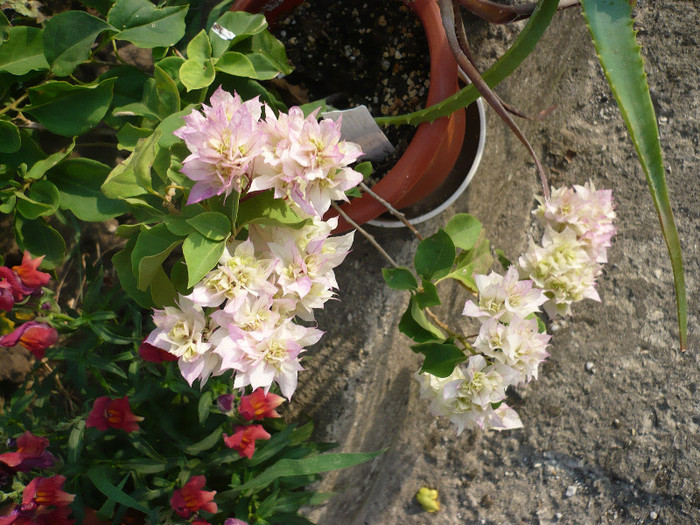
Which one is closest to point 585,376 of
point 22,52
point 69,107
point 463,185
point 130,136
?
Result: point 463,185

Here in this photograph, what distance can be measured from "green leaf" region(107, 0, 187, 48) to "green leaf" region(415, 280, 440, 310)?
1.83ft

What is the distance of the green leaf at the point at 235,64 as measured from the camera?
829 mm

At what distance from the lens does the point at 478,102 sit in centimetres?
112

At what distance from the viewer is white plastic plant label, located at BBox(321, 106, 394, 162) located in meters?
0.86

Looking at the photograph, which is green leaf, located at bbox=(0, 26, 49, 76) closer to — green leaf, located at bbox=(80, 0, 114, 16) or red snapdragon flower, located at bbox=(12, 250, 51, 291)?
green leaf, located at bbox=(80, 0, 114, 16)

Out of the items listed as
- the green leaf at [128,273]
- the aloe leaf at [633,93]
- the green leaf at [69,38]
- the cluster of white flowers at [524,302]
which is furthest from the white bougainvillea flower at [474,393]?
the green leaf at [69,38]

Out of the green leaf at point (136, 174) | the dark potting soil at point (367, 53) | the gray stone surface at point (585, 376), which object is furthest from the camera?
the gray stone surface at point (585, 376)

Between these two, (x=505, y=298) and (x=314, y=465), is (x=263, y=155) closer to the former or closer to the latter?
(x=505, y=298)

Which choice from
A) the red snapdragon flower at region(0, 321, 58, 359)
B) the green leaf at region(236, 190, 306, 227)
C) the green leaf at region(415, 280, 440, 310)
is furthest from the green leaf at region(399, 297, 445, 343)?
the red snapdragon flower at region(0, 321, 58, 359)

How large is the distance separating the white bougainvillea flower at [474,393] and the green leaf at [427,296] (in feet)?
0.33

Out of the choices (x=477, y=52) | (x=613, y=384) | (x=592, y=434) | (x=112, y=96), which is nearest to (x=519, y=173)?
(x=477, y=52)

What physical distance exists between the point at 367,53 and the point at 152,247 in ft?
2.14

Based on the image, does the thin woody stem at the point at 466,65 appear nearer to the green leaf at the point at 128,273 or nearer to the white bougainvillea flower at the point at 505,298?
the white bougainvillea flower at the point at 505,298

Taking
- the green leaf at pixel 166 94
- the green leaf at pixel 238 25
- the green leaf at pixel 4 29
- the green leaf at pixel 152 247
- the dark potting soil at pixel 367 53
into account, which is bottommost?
the green leaf at pixel 152 247
